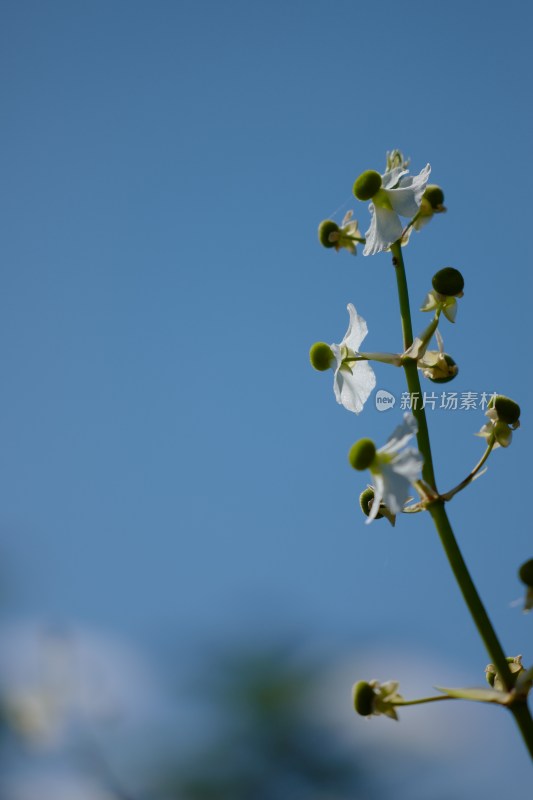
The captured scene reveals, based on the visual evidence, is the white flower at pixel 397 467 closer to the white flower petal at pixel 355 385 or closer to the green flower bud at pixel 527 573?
the green flower bud at pixel 527 573

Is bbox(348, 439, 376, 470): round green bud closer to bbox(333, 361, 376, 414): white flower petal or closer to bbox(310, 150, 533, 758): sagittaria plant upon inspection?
bbox(310, 150, 533, 758): sagittaria plant

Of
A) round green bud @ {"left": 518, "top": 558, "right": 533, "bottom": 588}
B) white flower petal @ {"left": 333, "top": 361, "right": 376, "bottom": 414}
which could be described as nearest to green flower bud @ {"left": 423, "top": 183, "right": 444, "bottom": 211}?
white flower petal @ {"left": 333, "top": 361, "right": 376, "bottom": 414}

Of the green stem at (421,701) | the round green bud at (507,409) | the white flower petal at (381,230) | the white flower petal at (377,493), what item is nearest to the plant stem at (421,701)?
the green stem at (421,701)

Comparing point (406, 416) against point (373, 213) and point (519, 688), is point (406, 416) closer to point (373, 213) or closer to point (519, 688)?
point (519, 688)

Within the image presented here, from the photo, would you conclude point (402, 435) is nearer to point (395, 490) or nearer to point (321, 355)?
point (395, 490)

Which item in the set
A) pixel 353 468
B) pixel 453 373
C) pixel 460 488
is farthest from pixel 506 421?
pixel 353 468
